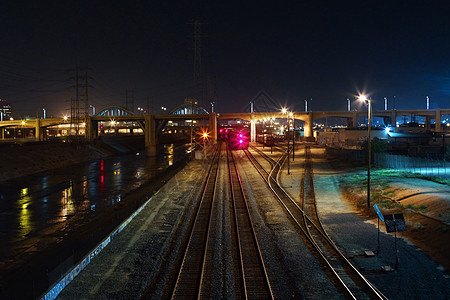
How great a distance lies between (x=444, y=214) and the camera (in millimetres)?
15625

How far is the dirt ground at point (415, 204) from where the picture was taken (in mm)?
13219

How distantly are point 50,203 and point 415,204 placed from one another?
2586 cm

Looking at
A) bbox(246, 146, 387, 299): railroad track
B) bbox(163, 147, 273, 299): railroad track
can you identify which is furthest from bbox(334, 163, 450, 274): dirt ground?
bbox(163, 147, 273, 299): railroad track

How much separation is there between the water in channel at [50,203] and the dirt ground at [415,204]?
16.9 metres

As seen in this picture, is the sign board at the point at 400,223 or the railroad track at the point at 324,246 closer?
the railroad track at the point at 324,246

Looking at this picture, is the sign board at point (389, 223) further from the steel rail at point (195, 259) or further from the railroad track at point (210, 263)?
the steel rail at point (195, 259)

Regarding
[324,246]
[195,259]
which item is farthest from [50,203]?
[324,246]

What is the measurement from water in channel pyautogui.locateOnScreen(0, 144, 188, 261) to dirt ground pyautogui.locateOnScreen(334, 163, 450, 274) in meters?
16.9

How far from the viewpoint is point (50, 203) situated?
86.9 ft

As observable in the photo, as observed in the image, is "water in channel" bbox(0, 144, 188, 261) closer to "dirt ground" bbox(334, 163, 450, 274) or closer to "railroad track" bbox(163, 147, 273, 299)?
"railroad track" bbox(163, 147, 273, 299)

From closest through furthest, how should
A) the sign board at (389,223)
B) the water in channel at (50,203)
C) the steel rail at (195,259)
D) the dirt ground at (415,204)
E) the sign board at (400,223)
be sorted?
the steel rail at (195,259)
the sign board at (400,223)
the sign board at (389,223)
the dirt ground at (415,204)
the water in channel at (50,203)

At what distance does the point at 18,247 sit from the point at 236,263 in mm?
10816

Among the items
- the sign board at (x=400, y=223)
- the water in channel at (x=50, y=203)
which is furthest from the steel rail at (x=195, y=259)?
the water in channel at (x=50, y=203)

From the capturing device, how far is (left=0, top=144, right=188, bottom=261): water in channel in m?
17.5
